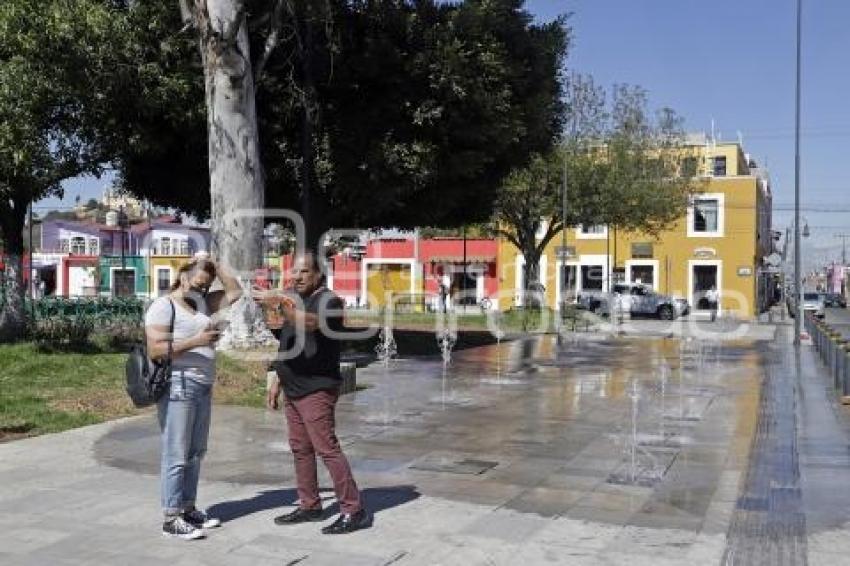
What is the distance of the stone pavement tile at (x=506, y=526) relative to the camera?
582 cm

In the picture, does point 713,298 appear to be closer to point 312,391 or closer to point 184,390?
point 312,391

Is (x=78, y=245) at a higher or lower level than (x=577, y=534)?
higher

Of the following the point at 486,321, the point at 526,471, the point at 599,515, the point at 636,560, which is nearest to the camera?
the point at 636,560

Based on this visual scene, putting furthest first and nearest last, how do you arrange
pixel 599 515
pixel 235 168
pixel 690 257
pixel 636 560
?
pixel 690 257 < pixel 235 168 < pixel 599 515 < pixel 636 560

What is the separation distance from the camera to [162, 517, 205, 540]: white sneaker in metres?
5.63

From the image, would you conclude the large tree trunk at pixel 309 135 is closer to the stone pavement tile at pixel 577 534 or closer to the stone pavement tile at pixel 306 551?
the stone pavement tile at pixel 577 534

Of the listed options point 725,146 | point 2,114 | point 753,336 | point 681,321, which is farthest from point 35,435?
point 725,146

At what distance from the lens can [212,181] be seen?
48.9ft

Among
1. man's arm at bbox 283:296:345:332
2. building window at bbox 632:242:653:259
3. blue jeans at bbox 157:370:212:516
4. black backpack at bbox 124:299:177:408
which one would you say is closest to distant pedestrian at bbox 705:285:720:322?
building window at bbox 632:242:653:259

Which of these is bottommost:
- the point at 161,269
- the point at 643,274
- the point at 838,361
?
the point at 838,361

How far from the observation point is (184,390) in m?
5.68

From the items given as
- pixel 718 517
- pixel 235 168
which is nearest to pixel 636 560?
pixel 718 517

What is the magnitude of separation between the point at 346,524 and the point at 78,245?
65.7 m

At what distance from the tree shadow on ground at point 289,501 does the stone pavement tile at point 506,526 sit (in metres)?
0.70
